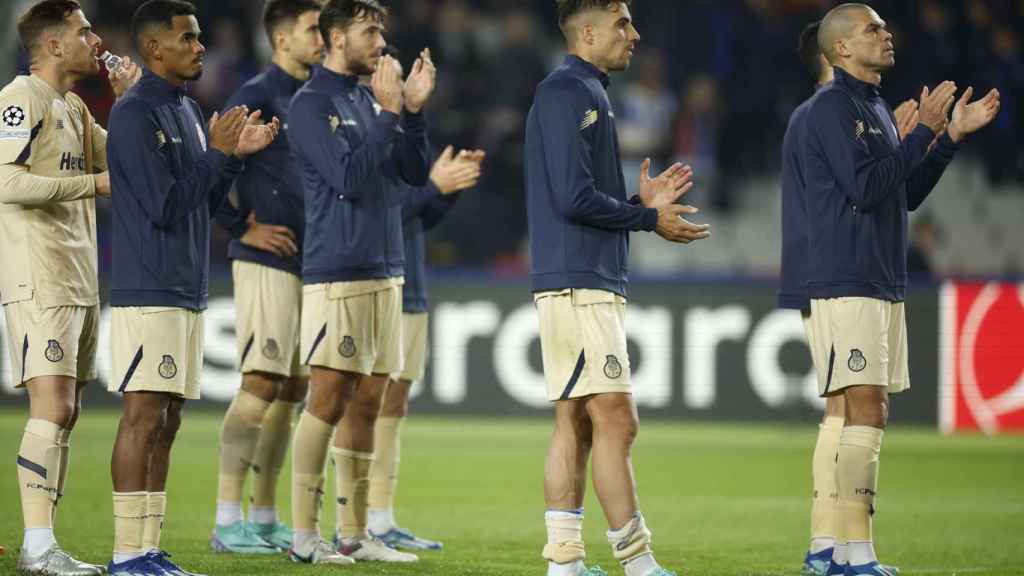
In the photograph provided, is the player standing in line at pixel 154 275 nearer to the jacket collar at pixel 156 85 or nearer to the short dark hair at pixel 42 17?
the jacket collar at pixel 156 85

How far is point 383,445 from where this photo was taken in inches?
341

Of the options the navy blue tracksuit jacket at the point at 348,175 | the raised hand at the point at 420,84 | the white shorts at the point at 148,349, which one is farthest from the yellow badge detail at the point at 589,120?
the white shorts at the point at 148,349

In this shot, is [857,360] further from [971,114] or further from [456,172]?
[456,172]

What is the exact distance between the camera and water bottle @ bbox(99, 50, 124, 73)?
→ 6.91 metres

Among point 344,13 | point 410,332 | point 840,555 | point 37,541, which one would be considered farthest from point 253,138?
point 840,555

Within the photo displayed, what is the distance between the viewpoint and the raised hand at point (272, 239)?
8125 millimetres

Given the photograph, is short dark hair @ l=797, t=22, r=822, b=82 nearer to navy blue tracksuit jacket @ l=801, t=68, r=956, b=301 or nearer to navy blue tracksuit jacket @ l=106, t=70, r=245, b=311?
navy blue tracksuit jacket @ l=801, t=68, r=956, b=301

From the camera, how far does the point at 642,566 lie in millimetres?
6234

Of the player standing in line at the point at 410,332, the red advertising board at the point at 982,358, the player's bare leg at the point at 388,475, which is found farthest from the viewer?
the red advertising board at the point at 982,358

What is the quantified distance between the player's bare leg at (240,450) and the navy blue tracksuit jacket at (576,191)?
2241 mm

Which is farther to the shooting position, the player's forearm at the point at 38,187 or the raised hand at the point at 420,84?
the raised hand at the point at 420,84

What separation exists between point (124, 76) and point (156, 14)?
49cm

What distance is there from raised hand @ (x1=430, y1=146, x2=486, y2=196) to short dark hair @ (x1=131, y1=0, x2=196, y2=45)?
199 cm

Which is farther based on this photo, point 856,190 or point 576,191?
point 856,190
